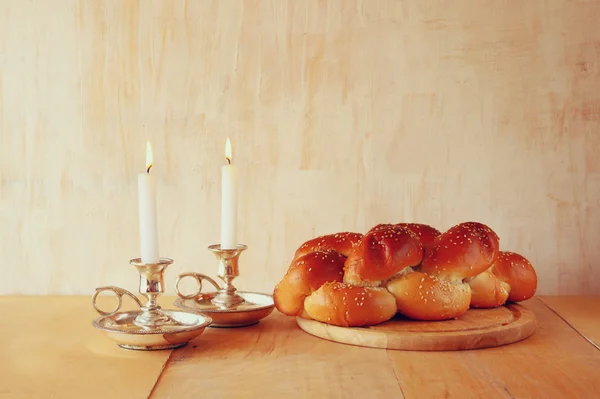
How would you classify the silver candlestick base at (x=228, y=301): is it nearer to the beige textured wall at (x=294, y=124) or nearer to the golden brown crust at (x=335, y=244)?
the golden brown crust at (x=335, y=244)

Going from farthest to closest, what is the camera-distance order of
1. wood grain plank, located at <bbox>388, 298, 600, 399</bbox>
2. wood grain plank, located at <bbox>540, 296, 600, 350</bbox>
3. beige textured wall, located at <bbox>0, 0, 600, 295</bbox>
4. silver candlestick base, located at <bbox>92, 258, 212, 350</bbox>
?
1. beige textured wall, located at <bbox>0, 0, 600, 295</bbox>
2. wood grain plank, located at <bbox>540, 296, 600, 350</bbox>
3. silver candlestick base, located at <bbox>92, 258, 212, 350</bbox>
4. wood grain plank, located at <bbox>388, 298, 600, 399</bbox>

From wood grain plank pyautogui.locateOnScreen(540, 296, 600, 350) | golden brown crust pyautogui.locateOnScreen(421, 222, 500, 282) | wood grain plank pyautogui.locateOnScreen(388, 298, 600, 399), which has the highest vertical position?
golden brown crust pyautogui.locateOnScreen(421, 222, 500, 282)

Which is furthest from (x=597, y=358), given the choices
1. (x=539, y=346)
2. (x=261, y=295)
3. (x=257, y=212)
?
(x=257, y=212)

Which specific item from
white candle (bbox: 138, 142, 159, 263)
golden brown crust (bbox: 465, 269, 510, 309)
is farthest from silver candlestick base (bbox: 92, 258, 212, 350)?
golden brown crust (bbox: 465, 269, 510, 309)

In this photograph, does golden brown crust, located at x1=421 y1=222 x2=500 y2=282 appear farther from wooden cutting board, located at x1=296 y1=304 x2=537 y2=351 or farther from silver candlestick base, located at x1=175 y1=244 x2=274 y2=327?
silver candlestick base, located at x1=175 y1=244 x2=274 y2=327

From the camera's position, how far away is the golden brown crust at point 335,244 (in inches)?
48.6

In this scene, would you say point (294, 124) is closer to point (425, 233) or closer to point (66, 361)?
point (425, 233)

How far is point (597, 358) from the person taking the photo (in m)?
1.05

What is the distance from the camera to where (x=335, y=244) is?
4.08ft

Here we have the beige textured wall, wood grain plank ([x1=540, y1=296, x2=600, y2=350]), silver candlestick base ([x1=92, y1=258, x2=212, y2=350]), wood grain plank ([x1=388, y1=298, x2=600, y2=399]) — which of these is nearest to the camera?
wood grain plank ([x1=388, y1=298, x2=600, y2=399])

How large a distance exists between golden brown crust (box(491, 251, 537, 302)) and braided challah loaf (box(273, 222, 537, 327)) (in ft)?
0.22

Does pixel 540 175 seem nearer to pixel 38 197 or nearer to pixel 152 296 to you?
pixel 152 296

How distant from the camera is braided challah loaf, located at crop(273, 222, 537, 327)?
112 cm

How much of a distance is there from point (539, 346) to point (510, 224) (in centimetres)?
42
